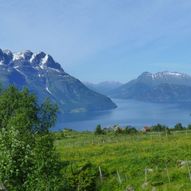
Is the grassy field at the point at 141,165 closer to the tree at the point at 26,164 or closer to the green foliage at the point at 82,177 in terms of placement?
the green foliage at the point at 82,177

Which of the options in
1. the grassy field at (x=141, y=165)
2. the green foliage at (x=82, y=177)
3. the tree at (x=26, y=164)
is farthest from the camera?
the green foliage at (x=82, y=177)

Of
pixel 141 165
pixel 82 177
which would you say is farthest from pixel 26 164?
pixel 141 165

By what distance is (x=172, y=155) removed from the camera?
68.4 meters

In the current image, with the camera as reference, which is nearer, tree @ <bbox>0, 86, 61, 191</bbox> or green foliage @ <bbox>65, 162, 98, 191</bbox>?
tree @ <bbox>0, 86, 61, 191</bbox>

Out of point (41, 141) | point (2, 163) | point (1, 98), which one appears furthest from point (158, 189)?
point (1, 98)

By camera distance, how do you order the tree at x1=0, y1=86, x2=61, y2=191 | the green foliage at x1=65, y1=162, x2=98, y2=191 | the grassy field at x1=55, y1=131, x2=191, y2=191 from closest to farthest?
1. the tree at x1=0, y1=86, x2=61, y2=191
2. the grassy field at x1=55, y1=131, x2=191, y2=191
3. the green foliage at x1=65, y1=162, x2=98, y2=191

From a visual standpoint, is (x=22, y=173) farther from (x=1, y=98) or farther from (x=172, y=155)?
(x=1, y=98)

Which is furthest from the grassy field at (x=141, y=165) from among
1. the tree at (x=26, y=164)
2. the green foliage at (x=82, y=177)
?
the tree at (x=26, y=164)

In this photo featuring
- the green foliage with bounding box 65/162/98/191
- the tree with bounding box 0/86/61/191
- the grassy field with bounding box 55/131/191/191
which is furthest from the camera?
the green foliage with bounding box 65/162/98/191

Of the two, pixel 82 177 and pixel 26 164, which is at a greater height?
pixel 26 164

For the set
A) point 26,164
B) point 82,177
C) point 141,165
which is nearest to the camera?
point 26,164

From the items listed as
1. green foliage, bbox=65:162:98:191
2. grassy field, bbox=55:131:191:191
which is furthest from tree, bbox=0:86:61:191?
grassy field, bbox=55:131:191:191

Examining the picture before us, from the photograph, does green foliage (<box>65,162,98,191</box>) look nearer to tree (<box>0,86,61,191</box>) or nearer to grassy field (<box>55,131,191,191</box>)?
grassy field (<box>55,131,191,191</box>)

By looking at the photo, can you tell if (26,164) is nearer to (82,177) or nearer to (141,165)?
(82,177)
